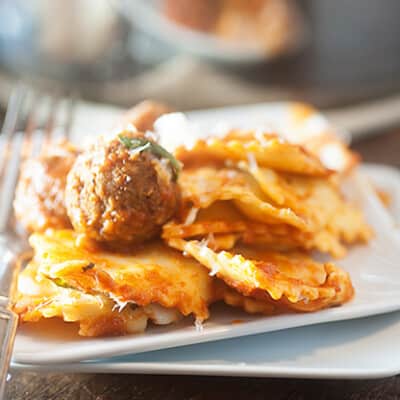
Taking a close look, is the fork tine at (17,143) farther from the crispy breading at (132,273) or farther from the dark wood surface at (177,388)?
the dark wood surface at (177,388)

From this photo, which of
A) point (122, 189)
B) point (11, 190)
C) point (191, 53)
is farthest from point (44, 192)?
point (191, 53)

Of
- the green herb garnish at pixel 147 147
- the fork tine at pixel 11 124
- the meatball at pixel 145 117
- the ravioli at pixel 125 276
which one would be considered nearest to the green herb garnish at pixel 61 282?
the ravioli at pixel 125 276

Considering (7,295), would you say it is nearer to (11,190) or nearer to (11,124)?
(11,190)

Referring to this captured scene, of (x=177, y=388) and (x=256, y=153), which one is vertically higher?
(x=256, y=153)

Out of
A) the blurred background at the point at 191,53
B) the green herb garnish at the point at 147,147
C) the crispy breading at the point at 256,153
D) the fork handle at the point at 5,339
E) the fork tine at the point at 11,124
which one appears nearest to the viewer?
the fork handle at the point at 5,339

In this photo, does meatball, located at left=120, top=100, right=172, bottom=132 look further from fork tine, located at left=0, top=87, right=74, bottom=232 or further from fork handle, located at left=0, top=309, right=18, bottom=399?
fork handle, located at left=0, top=309, right=18, bottom=399
